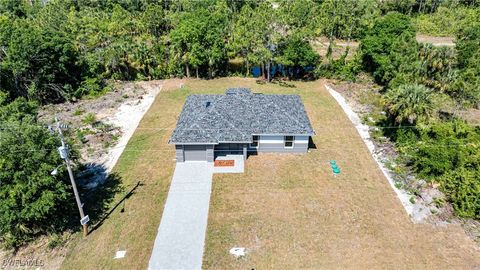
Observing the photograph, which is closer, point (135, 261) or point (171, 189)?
point (135, 261)

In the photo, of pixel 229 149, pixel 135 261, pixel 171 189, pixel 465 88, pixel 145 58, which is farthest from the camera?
pixel 145 58

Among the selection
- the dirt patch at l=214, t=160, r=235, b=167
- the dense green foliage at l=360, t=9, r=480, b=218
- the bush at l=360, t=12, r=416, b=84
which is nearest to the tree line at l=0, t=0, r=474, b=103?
the bush at l=360, t=12, r=416, b=84

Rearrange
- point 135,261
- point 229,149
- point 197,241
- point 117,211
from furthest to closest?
point 229,149 < point 117,211 < point 197,241 < point 135,261

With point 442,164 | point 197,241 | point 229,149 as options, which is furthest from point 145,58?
point 442,164

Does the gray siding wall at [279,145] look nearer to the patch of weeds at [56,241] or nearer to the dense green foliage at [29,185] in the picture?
the dense green foliage at [29,185]

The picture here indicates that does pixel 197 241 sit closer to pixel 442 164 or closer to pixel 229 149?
pixel 229 149

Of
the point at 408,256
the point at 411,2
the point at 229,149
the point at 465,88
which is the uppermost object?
the point at 411,2

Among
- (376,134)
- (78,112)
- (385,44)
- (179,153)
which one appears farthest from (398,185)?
(78,112)

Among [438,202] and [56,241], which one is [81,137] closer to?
[56,241]
